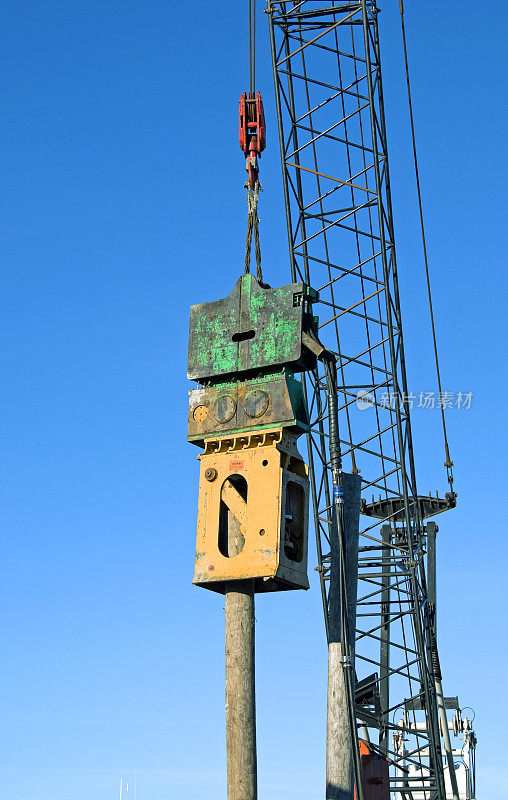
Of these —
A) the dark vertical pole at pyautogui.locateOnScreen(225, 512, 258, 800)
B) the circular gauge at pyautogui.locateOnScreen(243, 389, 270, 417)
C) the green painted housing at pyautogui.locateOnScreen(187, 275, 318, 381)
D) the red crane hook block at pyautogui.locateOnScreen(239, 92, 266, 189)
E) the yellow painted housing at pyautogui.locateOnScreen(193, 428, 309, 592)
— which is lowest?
the dark vertical pole at pyautogui.locateOnScreen(225, 512, 258, 800)

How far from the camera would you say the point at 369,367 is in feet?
91.6

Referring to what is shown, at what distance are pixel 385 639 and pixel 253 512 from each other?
17.6 metres

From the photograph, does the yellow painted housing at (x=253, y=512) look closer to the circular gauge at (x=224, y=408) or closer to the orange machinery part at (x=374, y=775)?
the circular gauge at (x=224, y=408)

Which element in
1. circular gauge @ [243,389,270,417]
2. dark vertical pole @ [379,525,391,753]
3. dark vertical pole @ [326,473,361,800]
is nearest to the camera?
circular gauge @ [243,389,270,417]

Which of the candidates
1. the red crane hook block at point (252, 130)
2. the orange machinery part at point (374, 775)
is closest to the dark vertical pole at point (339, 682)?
the red crane hook block at point (252, 130)

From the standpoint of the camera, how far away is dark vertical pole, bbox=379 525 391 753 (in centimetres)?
2733

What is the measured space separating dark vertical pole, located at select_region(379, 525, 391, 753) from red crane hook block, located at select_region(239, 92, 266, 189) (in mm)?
15171

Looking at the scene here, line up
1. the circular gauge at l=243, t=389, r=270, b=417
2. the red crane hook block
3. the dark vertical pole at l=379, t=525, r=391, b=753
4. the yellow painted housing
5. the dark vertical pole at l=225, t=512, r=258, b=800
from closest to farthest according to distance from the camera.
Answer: the dark vertical pole at l=225, t=512, r=258, b=800 < the yellow painted housing < the circular gauge at l=243, t=389, r=270, b=417 < the red crane hook block < the dark vertical pole at l=379, t=525, r=391, b=753

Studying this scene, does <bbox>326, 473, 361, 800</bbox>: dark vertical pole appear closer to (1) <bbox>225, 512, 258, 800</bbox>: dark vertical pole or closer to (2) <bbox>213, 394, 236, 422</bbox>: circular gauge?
(1) <bbox>225, 512, 258, 800</bbox>: dark vertical pole

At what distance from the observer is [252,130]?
14141 millimetres

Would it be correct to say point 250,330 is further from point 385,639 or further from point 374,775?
point 385,639

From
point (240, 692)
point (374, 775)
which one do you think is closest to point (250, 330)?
point (240, 692)

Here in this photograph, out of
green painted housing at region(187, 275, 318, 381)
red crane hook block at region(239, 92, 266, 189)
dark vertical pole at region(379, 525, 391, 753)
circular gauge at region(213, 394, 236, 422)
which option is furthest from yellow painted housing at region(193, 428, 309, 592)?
dark vertical pole at region(379, 525, 391, 753)

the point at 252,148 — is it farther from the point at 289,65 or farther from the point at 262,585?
the point at 289,65
